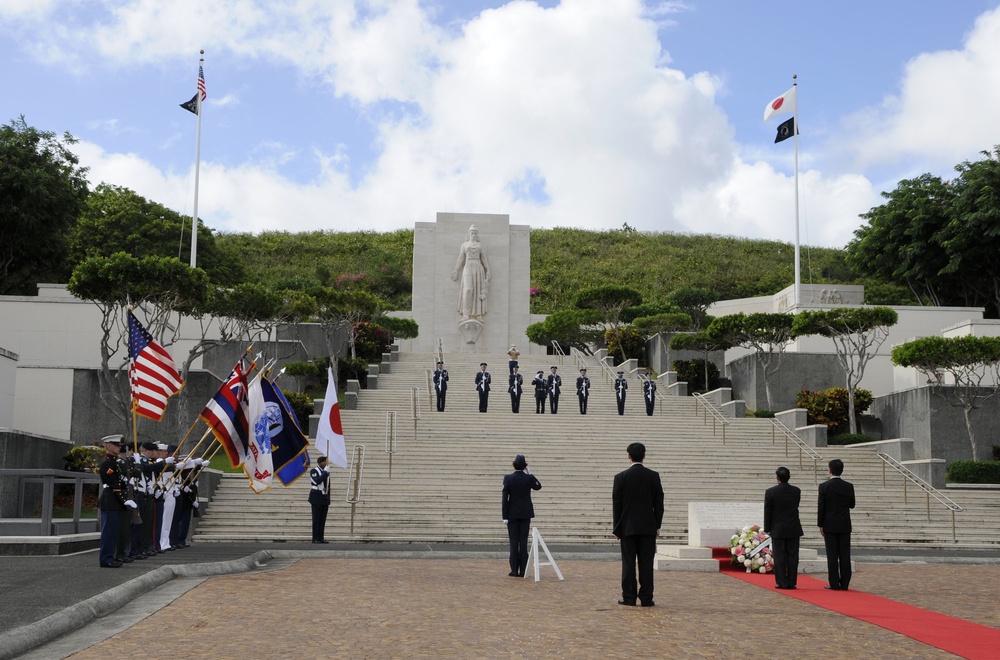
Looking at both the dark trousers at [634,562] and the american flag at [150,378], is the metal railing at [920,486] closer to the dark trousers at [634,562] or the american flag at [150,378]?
the dark trousers at [634,562]

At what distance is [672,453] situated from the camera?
25.3 metres

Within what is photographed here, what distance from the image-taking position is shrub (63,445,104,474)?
70.3ft

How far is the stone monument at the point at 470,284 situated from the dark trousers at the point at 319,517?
86.3 feet

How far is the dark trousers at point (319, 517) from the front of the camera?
59.3 ft

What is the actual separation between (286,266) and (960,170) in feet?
149

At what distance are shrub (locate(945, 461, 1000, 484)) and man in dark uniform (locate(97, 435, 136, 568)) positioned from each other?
64.3ft

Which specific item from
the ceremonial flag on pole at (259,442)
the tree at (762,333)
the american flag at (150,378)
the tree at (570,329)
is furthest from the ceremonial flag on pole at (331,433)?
the tree at (570,329)

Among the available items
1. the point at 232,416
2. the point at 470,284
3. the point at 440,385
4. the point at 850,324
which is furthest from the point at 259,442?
the point at 470,284

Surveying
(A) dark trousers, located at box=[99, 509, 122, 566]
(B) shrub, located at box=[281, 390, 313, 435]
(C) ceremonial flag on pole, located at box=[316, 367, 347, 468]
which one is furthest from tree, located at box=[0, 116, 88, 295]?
(A) dark trousers, located at box=[99, 509, 122, 566]

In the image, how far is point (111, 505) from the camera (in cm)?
1200

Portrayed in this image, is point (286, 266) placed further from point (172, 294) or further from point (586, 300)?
point (172, 294)

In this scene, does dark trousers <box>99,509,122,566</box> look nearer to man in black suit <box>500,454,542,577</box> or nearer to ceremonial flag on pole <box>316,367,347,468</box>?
man in black suit <box>500,454,542,577</box>

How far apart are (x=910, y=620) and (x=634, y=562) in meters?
2.50

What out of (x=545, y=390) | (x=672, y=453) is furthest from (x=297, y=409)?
(x=672, y=453)
